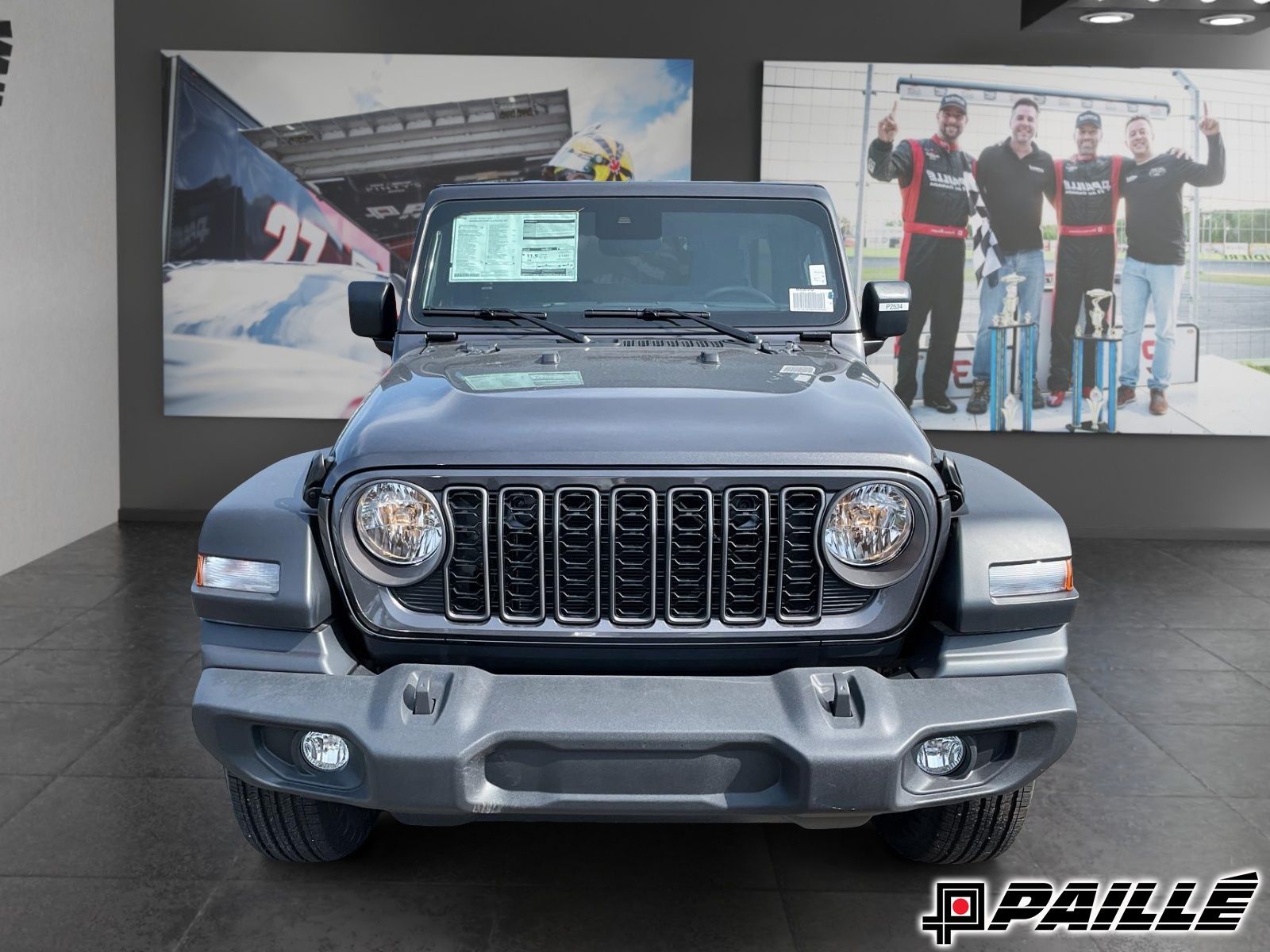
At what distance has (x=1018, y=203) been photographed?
25.7 ft

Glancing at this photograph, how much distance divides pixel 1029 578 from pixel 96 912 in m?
2.14

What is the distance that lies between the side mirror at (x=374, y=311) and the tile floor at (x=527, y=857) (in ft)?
4.45

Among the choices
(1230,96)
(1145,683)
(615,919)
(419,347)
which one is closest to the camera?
(615,919)

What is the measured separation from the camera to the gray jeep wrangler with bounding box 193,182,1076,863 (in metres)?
2.33

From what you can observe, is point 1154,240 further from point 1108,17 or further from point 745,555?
point 745,555

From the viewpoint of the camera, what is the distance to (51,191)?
23.1 feet

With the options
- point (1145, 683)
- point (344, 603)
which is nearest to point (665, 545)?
point (344, 603)

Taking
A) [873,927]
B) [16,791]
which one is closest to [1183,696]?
[873,927]

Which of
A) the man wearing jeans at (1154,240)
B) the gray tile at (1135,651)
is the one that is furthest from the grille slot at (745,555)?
the man wearing jeans at (1154,240)

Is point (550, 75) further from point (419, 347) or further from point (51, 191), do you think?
point (419, 347)

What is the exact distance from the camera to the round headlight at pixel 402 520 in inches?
99.3

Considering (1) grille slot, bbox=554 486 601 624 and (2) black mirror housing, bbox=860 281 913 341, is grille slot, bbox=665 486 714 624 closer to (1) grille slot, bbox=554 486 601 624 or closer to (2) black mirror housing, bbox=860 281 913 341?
A: (1) grille slot, bbox=554 486 601 624

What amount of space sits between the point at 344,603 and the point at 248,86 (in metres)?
6.02

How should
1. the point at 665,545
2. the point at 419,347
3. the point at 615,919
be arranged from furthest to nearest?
the point at 419,347 < the point at 615,919 < the point at 665,545
